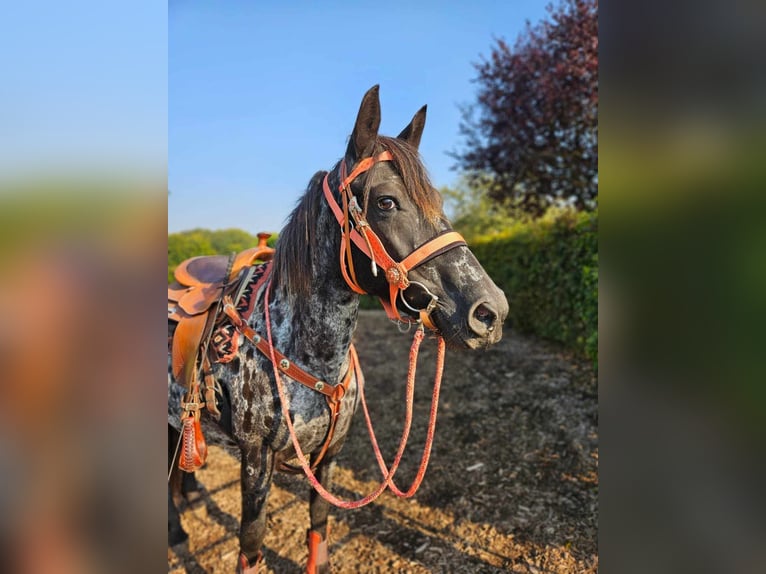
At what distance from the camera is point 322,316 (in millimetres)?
2031

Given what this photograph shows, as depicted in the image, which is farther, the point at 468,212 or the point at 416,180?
the point at 468,212

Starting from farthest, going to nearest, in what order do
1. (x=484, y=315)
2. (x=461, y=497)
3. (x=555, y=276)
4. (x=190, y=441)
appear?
(x=555, y=276) < (x=461, y=497) < (x=190, y=441) < (x=484, y=315)

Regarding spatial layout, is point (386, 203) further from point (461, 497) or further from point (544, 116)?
point (544, 116)

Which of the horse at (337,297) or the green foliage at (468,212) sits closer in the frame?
the horse at (337,297)

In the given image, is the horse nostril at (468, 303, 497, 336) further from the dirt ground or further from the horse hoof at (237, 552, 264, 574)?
the dirt ground

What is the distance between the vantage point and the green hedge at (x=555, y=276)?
596cm

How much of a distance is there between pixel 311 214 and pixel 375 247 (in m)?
0.47

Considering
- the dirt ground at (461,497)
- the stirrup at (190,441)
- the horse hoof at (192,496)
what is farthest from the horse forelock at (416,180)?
the horse hoof at (192,496)

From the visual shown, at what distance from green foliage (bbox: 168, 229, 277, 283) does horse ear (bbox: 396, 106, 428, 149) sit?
6034 millimetres

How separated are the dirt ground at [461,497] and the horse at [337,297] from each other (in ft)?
2.88
